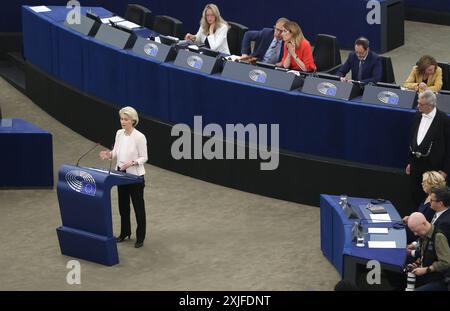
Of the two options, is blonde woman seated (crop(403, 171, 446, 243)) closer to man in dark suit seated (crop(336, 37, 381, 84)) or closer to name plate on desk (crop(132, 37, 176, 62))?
man in dark suit seated (crop(336, 37, 381, 84))

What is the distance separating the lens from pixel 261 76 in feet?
45.5

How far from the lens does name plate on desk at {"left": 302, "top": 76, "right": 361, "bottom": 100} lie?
13234 mm

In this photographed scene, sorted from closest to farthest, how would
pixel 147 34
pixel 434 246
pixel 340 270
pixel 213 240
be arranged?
pixel 434 246 → pixel 340 270 → pixel 213 240 → pixel 147 34

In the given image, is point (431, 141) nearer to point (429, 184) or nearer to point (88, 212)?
point (429, 184)

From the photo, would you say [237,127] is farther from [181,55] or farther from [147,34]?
[147,34]

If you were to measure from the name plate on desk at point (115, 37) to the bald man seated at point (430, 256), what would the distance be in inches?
217

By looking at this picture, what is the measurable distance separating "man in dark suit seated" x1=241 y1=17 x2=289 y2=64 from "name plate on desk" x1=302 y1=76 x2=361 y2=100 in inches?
61.2

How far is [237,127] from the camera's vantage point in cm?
1406

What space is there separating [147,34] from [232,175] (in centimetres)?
248

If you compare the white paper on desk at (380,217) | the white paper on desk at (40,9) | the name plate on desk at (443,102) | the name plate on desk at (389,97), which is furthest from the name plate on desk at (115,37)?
the white paper on desk at (380,217)

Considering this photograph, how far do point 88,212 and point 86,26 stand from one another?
4362mm

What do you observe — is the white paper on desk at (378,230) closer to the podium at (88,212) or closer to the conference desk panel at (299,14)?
the podium at (88,212)

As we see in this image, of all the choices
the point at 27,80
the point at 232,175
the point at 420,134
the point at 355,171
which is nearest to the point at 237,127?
the point at 232,175

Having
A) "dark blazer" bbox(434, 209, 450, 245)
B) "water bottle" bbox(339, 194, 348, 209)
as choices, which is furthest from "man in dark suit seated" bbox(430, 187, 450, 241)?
"water bottle" bbox(339, 194, 348, 209)
